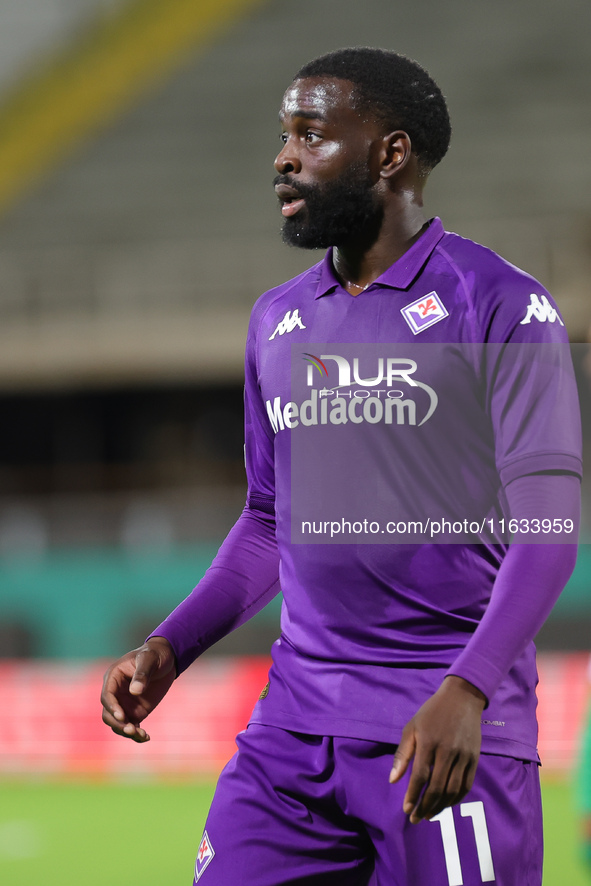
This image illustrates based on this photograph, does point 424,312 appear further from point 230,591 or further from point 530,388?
point 230,591

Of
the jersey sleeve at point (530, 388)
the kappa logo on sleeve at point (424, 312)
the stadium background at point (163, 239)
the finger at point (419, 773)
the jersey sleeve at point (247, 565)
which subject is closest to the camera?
the finger at point (419, 773)

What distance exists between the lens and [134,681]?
1870 millimetres

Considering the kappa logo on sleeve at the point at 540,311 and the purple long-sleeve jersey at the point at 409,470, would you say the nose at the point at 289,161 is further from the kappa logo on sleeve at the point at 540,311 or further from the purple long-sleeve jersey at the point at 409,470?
the kappa logo on sleeve at the point at 540,311

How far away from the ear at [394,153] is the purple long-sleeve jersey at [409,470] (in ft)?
0.40

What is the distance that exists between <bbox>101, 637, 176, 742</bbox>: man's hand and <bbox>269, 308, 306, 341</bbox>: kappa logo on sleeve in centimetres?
55

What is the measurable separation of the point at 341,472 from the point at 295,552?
154mm

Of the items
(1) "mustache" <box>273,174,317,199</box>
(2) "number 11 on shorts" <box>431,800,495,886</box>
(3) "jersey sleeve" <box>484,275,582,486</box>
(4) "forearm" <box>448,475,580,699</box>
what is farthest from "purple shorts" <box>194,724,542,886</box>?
(1) "mustache" <box>273,174,317,199</box>

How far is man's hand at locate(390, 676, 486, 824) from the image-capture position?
144 centimetres

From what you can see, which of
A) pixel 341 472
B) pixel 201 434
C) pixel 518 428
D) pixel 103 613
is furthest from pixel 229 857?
pixel 201 434

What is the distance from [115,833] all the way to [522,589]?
642 cm

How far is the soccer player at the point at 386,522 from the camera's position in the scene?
5.45 ft

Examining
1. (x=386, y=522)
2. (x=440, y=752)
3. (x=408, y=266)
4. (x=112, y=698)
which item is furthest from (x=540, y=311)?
(x=112, y=698)

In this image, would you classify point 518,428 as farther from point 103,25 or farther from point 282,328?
point 103,25

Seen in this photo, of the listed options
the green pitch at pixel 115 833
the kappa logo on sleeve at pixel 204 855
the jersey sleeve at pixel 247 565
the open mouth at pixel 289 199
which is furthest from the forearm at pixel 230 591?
the green pitch at pixel 115 833
